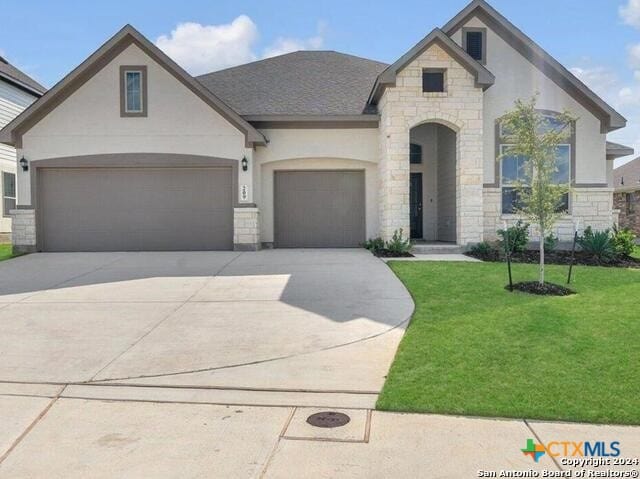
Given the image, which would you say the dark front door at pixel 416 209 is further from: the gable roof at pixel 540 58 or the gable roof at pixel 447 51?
the gable roof at pixel 540 58

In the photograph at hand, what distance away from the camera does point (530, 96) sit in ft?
48.9

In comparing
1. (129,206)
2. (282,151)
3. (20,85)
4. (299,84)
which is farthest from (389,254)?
(20,85)

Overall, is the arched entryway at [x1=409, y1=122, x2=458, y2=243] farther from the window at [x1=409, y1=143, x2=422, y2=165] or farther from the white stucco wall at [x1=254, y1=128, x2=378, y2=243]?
the white stucco wall at [x1=254, y1=128, x2=378, y2=243]

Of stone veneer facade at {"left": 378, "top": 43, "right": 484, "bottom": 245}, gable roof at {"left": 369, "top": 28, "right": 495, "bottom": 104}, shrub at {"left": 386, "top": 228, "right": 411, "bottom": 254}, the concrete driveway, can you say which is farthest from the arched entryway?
the concrete driveway

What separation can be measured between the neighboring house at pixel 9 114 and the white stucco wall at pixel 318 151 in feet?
37.1

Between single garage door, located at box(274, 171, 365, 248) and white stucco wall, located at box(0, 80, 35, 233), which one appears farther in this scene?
white stucco wall, located at box(0, 80, 35, 233)

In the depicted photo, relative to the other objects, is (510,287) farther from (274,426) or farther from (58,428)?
(58,428)

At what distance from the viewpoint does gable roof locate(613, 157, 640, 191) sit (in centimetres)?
2548

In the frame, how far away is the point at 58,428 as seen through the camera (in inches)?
148

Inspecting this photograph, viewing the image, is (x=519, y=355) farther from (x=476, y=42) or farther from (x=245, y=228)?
(x=476, y=42)

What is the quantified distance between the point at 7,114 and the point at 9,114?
0.15 meters

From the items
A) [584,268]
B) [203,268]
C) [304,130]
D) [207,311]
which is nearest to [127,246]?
[203,268]

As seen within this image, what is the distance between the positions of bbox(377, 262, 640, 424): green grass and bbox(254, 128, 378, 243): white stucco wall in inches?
283

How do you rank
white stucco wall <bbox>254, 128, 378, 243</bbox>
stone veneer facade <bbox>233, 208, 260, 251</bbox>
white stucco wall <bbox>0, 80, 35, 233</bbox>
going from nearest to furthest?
stone veneer facade <bbox>233, 208, 260, 251</bbox> < white stucco wall <bbox>254, 128, 378, 243</bbox> < white stucco wall <bbox>0, 80, 35, 233</bbox>
